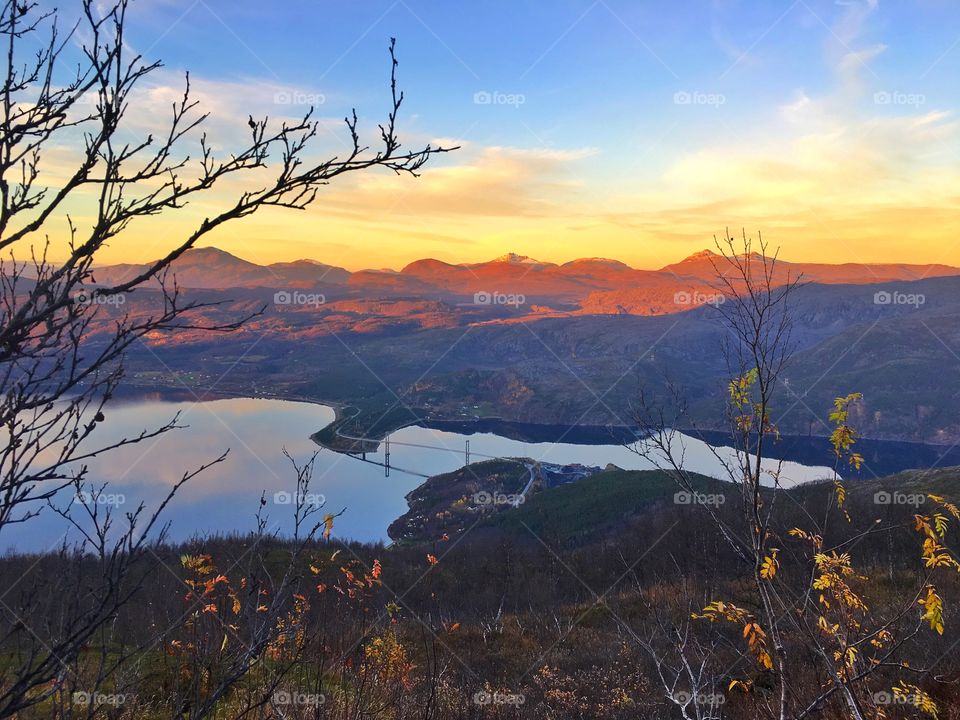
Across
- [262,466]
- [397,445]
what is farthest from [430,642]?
[397,445]

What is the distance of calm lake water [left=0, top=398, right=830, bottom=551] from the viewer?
9306 cm

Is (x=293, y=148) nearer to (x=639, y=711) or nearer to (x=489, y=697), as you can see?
(x=489, y=697)

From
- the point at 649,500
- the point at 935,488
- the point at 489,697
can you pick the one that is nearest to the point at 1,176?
the point at 489,697

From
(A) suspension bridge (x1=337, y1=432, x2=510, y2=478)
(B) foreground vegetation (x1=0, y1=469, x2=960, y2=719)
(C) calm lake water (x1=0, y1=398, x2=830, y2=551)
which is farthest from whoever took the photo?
(A) suspension bridge (x1=337, y1=432, x2=510, y2=478)

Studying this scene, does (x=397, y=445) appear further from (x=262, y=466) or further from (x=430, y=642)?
(x=430, y=642)

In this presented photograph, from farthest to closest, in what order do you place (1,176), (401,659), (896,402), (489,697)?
(896,402) → (401,659) → (489,697) → (1,176)

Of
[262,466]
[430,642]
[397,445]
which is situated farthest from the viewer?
[397,445]

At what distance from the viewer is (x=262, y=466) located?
121 m

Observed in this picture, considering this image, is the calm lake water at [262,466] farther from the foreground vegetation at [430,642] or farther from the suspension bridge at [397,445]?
the foreground vegetation at [430,642]

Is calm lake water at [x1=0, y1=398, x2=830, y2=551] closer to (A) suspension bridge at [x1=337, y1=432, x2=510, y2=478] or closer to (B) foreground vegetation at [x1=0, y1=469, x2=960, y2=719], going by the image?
(A) suspension bridge at [x1=337, y1=432, x2=510, y2=478]

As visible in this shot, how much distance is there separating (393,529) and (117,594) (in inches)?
3529

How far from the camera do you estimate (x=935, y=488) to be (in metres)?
40.6

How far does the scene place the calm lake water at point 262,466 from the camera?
93062mm

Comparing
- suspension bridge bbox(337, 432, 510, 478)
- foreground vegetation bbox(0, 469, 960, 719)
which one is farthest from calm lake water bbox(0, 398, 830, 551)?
foreground vegetation bbox(0, 469, 960, 719)
